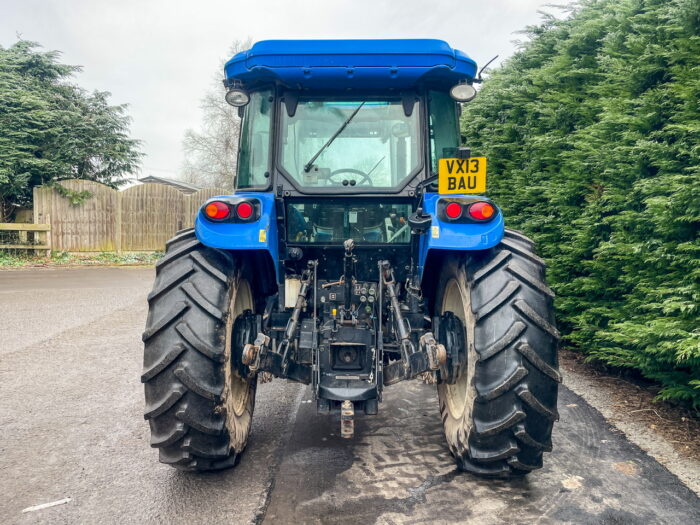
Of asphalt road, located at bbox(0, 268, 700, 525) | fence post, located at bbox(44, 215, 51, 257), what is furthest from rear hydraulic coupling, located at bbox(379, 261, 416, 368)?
fence post, located at bbox(44, 215, 51, 257)

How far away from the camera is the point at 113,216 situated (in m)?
15.2

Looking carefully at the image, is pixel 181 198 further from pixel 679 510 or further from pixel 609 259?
pixel 679 510

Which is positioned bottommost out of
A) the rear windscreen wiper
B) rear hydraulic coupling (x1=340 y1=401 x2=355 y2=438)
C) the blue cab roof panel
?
rear hydraulic coupling (x1=340 y1=401 x2=355 y2=438)

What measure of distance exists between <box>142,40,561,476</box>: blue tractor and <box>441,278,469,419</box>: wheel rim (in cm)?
1

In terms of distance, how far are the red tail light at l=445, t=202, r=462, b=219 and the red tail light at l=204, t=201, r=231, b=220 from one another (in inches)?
45.5

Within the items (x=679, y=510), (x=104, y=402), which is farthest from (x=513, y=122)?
(x=104, y=402)

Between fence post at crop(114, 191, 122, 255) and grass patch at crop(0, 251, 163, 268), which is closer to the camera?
grass patch at crop(0, 251, 163, 268)

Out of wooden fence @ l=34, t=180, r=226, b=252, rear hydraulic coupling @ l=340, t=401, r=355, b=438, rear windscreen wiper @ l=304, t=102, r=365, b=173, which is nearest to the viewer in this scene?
rear hydraulic coupling @ l=340, t=401, r=355, b=438

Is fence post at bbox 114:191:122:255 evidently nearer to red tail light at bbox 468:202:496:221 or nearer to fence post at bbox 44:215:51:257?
fence post at bbox 44:215:51:257

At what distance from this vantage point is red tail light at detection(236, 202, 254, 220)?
272cm

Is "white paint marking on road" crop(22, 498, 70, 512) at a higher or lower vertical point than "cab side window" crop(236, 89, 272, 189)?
lower

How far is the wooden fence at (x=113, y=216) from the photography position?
14398 mm

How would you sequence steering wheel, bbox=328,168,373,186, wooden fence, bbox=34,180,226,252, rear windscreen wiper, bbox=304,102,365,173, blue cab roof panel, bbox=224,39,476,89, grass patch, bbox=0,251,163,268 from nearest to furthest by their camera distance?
1. blue cab roof panel, bbox=224,39,476,89
2. rear windscreen wiper, bbox=304,102,365,173
3. steering wheel, bbox=328,168,373,186
4. grass patch, bbox=0,251,163,268
5. wooden fence, bbox=34,180,226,252

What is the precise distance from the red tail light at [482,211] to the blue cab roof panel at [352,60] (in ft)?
2.73
